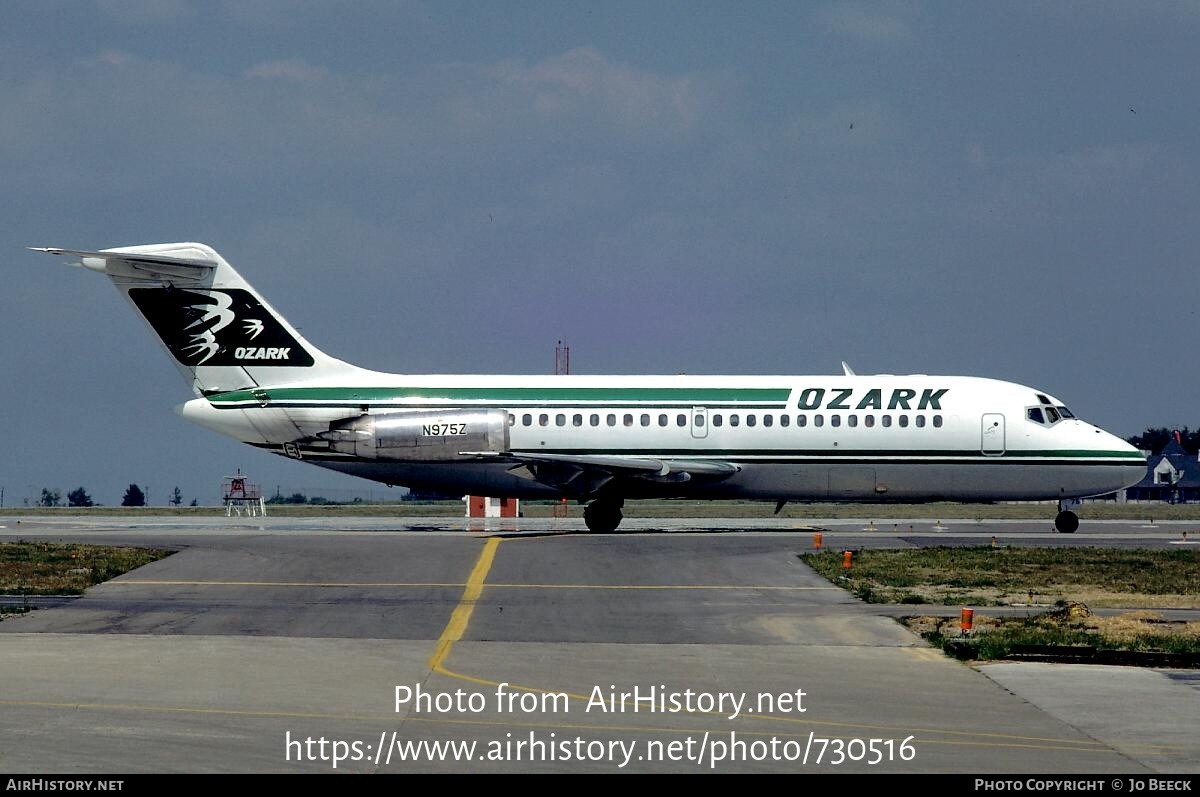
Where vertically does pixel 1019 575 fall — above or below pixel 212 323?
below

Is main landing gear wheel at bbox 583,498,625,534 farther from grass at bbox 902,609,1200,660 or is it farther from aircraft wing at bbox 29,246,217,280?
grass at bbox 902,609,1200,660

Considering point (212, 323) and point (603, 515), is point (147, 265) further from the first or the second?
point (603, 515)

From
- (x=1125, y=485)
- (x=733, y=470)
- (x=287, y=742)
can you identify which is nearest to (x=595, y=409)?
(x=733, y=470)

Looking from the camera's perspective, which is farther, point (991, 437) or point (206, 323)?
point (991, 437)

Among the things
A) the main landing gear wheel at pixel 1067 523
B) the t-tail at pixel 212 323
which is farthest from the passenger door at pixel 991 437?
the t-tail at pixel 212 323

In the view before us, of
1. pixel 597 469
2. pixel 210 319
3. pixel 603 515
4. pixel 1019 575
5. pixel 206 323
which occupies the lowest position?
pixel 1019 575

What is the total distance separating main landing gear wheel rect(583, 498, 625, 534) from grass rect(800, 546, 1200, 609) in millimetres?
9649

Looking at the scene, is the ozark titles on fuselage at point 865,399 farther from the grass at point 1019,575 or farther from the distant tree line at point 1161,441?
Answer: the distant tree line at point 1161,441

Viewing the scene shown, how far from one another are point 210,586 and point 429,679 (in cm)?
1054

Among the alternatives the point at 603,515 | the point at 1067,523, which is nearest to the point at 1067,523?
the point at 1067,523

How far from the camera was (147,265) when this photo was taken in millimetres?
38250

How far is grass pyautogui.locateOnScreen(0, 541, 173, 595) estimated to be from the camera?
2419 centimetres

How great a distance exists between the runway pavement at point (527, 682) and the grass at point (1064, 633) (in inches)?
25.8

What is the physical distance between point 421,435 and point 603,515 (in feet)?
18.9
